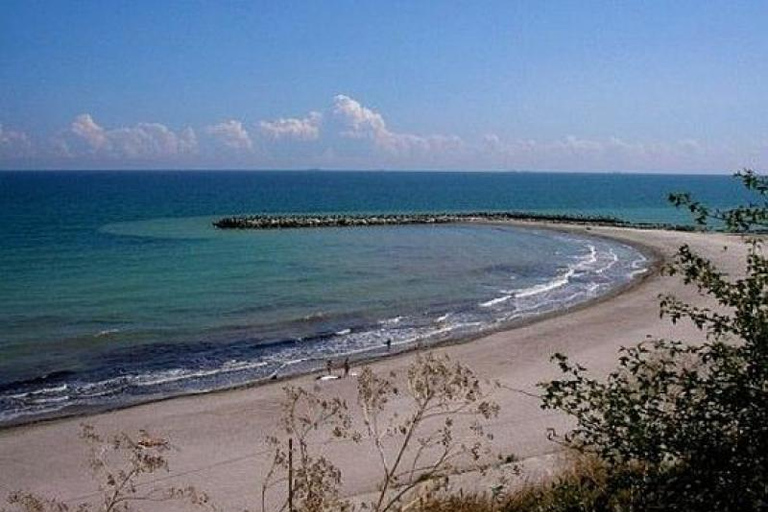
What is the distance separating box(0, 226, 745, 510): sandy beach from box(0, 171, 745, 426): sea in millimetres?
1457

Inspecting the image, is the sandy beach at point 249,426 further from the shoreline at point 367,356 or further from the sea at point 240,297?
the sea at point 240,297

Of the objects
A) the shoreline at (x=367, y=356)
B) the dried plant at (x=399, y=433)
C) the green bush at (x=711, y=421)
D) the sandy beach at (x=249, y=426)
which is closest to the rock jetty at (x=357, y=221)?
the shoreline at (x=367, y=356)

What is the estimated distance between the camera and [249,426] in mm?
17875

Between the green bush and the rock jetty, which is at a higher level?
the green bush

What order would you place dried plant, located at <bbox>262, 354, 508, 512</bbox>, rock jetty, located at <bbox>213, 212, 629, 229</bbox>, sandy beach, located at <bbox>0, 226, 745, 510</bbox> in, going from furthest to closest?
rock jetty, located at <bbox>213, 212, 629, 229</bbox>, sandy beach, located at <bbox>0, 226, 745, 510</bbox>, dried plant, located at <bbox>262, 354, 508, 512</bbox>

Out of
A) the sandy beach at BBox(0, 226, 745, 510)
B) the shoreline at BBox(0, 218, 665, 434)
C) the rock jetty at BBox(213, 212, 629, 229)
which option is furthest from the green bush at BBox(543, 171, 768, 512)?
the rock jetty at BBox(213, 212, 629, 229)

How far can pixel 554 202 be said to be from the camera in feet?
447

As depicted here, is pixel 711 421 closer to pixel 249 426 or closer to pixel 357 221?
pixel 249 426

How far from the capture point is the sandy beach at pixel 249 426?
1467 cm

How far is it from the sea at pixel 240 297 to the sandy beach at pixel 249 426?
1457 mm

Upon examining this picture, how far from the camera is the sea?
22859mm

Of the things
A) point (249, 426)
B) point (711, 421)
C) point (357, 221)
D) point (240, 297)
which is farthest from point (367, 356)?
point (357, 221)

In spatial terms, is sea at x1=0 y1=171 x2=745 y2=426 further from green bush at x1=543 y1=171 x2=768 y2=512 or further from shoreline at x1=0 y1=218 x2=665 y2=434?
green bush at x1=543 y1=171 x2=768 y2=512

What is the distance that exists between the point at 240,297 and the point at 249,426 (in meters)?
17.6
